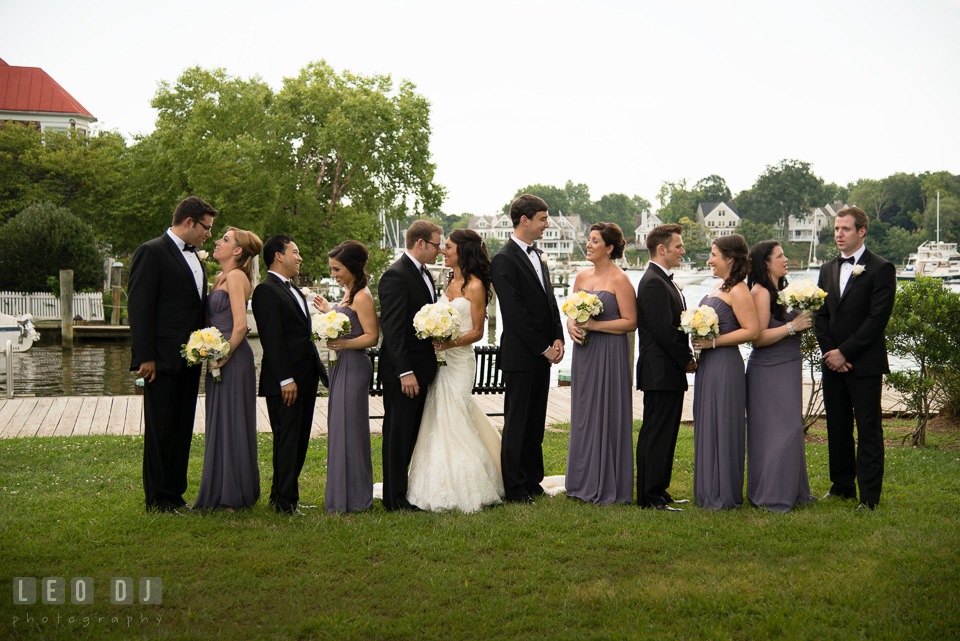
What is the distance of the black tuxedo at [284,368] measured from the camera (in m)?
5.48

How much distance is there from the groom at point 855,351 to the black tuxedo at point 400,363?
3.29m

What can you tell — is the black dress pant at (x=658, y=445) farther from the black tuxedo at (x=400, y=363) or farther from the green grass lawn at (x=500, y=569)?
the black tuxedo at (x=400, y=363)

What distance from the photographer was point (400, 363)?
5570 mm

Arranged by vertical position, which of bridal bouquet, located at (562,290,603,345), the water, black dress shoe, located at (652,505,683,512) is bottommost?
the water

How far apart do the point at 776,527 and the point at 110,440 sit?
279 inches

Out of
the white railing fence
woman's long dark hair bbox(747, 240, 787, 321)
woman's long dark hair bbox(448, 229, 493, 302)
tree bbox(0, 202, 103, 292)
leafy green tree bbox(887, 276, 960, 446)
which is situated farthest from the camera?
tree bbox(0, 202, 103, 292)

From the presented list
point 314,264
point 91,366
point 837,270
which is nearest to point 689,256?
point 314,264

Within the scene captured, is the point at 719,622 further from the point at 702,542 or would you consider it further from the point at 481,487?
the point at 481,487

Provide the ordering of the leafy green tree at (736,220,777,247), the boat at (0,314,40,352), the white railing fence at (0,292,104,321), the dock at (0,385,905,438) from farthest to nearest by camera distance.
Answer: the leafy green tree at (736,220,777,247) < the white railing fence at (0,292,104,321) < the boat at (0,314,40,352) < the dock at (0,385,905,438)

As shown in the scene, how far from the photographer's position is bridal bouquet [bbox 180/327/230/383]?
5289mm

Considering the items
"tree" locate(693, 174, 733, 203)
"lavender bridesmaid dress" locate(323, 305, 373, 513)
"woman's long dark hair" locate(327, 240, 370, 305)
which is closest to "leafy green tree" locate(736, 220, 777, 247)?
"tree" locate(693, 174, 733, 203)

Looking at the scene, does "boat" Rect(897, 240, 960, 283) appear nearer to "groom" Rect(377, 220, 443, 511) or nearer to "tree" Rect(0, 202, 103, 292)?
"tree" Rect(0, 202, 103, 292)

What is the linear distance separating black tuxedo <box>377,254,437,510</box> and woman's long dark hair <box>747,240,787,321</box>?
267 cm

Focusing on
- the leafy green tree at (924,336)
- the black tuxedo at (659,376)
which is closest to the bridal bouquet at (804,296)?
the black tuxedo at (659,376)
